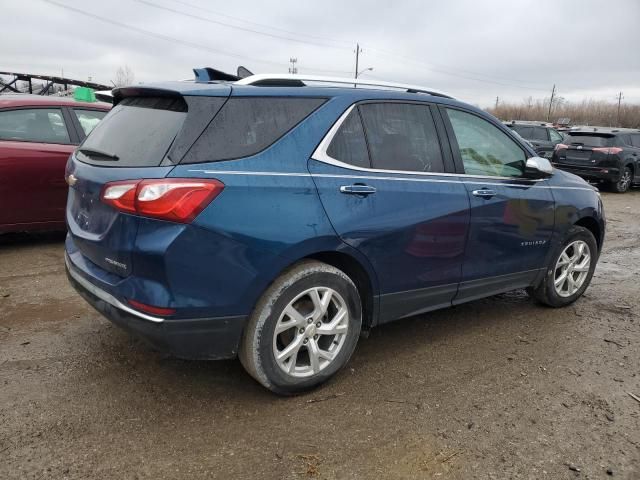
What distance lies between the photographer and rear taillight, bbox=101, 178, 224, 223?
250cm

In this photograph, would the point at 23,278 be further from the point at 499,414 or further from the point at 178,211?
the point at 499,414

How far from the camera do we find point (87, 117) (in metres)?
6.08

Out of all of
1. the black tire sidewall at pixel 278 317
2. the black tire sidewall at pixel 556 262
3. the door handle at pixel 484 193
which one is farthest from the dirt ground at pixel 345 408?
the door handle at pixel 484 193

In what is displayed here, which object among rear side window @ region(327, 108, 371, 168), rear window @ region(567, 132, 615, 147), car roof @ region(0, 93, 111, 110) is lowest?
rear window @ region(567, 132, 615, 147)

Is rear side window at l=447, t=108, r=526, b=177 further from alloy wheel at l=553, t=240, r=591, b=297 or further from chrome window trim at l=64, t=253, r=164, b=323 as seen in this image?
chrome window trim at l=64, t=253, r=164, b=323

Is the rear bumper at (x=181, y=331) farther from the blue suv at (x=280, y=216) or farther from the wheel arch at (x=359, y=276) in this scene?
the wheel arch at (x=359, y=276)

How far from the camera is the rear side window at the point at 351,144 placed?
3057mm

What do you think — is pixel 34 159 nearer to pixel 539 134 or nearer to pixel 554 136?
pixel 539 134

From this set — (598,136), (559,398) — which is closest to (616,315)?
(559,398)

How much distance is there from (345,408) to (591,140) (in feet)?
45.1

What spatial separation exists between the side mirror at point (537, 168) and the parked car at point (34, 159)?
448 cm

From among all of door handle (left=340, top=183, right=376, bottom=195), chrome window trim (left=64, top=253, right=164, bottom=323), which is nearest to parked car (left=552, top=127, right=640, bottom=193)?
door handle (left=340, top=183, right=376, bottom=195)

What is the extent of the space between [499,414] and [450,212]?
49.2 inches

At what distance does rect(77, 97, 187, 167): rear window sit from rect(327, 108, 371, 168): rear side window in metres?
0.85
